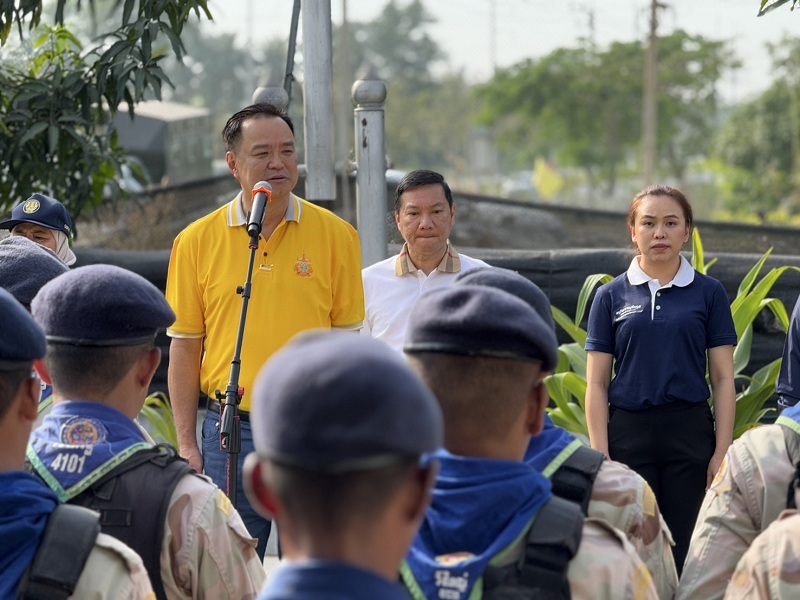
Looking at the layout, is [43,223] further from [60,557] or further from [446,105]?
[446,105]

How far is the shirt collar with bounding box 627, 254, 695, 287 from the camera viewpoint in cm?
455

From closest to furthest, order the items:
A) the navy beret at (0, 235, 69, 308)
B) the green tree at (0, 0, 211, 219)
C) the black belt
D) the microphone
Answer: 1. the navy beret at (0, 235, 69, 308)
2. the microphone
3. the black belt
4. the green tree at (0, 0, 211, 219)

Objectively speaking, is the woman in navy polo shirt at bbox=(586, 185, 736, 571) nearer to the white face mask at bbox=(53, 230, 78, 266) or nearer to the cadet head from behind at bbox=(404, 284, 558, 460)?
the white face mask at bbox=(53, 230, 78, 266)

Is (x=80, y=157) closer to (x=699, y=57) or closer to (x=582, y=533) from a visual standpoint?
(x=582, y=533)

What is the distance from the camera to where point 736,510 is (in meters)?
2.72

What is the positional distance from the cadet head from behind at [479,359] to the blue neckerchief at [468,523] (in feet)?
0.15

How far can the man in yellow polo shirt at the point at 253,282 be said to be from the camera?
419cm

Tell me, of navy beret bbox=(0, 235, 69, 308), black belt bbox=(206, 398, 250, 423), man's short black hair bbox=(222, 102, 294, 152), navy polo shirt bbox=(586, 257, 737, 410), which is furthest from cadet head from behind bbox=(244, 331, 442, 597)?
navy polo shirt bbox=(586, 257, 737, 410)

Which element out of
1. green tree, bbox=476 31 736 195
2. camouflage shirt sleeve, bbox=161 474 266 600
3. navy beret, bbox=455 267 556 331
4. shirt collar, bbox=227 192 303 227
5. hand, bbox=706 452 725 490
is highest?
green tree, bbox=476 31 736 195

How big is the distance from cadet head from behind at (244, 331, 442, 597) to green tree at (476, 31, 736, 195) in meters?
34.7

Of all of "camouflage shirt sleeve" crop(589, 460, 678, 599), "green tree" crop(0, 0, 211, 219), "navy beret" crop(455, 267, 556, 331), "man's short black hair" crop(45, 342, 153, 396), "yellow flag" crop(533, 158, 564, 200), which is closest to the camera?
"navy beret" crop(455, 267, 556, 331)

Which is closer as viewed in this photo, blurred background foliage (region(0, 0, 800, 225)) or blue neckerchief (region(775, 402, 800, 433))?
blue neckerchief (region(775, 402, 800, 433))

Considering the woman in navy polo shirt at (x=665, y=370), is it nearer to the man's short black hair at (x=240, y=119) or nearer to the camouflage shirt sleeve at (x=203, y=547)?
the man's short black hair at (x=240, y=119)

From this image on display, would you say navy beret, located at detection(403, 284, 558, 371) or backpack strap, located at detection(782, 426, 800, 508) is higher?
navy beret, located at detection(403, 284, 558, 371)
